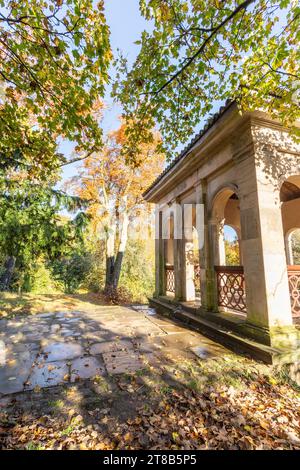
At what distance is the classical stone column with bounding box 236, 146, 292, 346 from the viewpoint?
361 centimetres

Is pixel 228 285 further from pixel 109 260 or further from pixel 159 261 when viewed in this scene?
pixel 109 260

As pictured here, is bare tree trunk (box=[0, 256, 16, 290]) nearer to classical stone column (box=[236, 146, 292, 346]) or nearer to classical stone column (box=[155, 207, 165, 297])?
classical stone column (box=[155, 207, 165, 297])

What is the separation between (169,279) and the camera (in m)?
8.28

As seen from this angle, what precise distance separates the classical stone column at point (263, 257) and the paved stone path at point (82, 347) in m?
1.01

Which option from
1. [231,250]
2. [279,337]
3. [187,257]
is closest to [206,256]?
[187,257]

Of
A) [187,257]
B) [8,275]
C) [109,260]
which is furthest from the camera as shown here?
[109,260]

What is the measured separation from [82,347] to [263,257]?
3757 millimetres

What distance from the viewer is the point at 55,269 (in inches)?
595

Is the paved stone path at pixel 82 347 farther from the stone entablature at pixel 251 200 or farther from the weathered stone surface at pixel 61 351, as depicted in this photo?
the stone entablature at pixel 251 200

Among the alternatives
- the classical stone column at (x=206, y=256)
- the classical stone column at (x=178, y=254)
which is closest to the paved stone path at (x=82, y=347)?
the classical stone column at (x=206, y=256)

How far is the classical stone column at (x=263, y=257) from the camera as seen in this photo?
3.61m

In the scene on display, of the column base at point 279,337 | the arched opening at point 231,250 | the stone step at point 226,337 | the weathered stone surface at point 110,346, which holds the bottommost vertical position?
the weathered stone surface at point 110,346
